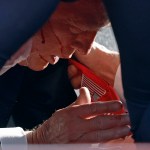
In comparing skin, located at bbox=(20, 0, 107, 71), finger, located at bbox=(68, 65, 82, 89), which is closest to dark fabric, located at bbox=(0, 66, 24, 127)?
finger, located at bbox=(68, 65, 82, 89)

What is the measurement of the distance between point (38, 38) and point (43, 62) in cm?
19

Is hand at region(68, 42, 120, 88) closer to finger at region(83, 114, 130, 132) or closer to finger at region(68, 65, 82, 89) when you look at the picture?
finger at region(68, 65, 82, 89)

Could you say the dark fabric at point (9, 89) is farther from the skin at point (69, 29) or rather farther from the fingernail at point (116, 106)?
the fingernail at point (116, 106)

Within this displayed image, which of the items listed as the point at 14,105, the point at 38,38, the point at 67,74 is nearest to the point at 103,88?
the point at 67,74

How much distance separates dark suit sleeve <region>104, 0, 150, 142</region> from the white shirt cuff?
0.18m

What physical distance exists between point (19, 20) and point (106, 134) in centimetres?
36

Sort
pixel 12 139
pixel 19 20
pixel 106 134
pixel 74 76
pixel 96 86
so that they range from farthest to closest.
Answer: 1. pixel 74 76
2. pixel 96 86
3. pixel 106 134
4. pixel 12 139
5. pixel 19 20

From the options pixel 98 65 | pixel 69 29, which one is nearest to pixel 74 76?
pixel 98 65

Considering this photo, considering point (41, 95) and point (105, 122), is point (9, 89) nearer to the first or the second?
point (41, 95)

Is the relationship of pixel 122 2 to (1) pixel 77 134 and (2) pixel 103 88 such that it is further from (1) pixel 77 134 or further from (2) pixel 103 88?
(2) pixel 103 88

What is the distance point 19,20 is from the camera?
639 mm

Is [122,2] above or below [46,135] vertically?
above

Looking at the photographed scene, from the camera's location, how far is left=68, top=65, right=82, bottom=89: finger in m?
1.37

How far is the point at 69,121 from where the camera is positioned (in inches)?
37.7
